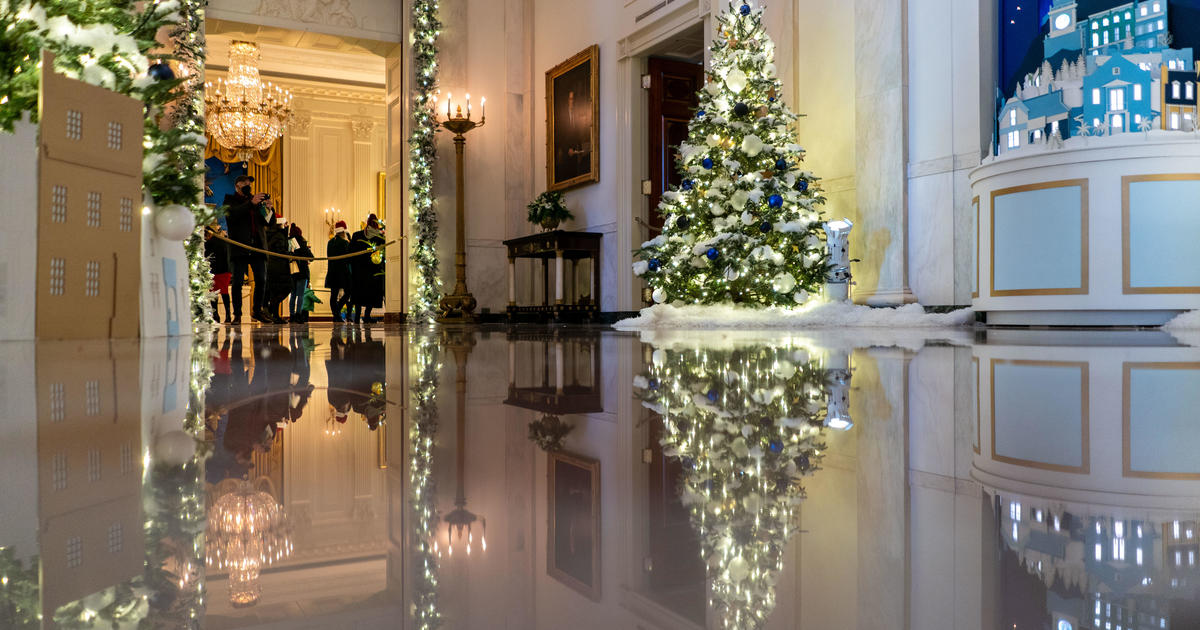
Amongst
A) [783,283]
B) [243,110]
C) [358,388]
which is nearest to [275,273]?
[243,110]

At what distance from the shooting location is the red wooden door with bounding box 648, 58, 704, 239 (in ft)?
25.8

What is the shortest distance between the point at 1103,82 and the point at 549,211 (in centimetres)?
501

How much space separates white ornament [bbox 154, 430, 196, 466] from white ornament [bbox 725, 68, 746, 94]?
548cm

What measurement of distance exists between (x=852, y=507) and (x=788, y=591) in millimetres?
117

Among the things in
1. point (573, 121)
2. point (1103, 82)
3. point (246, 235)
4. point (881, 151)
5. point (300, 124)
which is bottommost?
point (246, 235)

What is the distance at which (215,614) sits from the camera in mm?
227

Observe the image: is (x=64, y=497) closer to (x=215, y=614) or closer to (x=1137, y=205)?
(x=215, y=614)

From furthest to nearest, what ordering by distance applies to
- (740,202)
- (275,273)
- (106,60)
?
1. (275,273)
2. (740,202)
3. (106,60)

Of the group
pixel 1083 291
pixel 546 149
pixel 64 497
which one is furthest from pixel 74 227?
pixel 546 149

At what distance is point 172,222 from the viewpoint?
3117mm

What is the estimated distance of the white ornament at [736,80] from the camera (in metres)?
5.68

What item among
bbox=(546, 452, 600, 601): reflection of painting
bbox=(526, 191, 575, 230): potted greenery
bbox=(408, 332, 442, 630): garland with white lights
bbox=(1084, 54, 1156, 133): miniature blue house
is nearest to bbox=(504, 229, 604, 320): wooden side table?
bbox=(526, 191, 575, 230): potted greenery

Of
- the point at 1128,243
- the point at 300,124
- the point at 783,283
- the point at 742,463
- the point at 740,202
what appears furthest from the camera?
the point at 300,124

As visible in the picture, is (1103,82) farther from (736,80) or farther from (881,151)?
(736,80)
